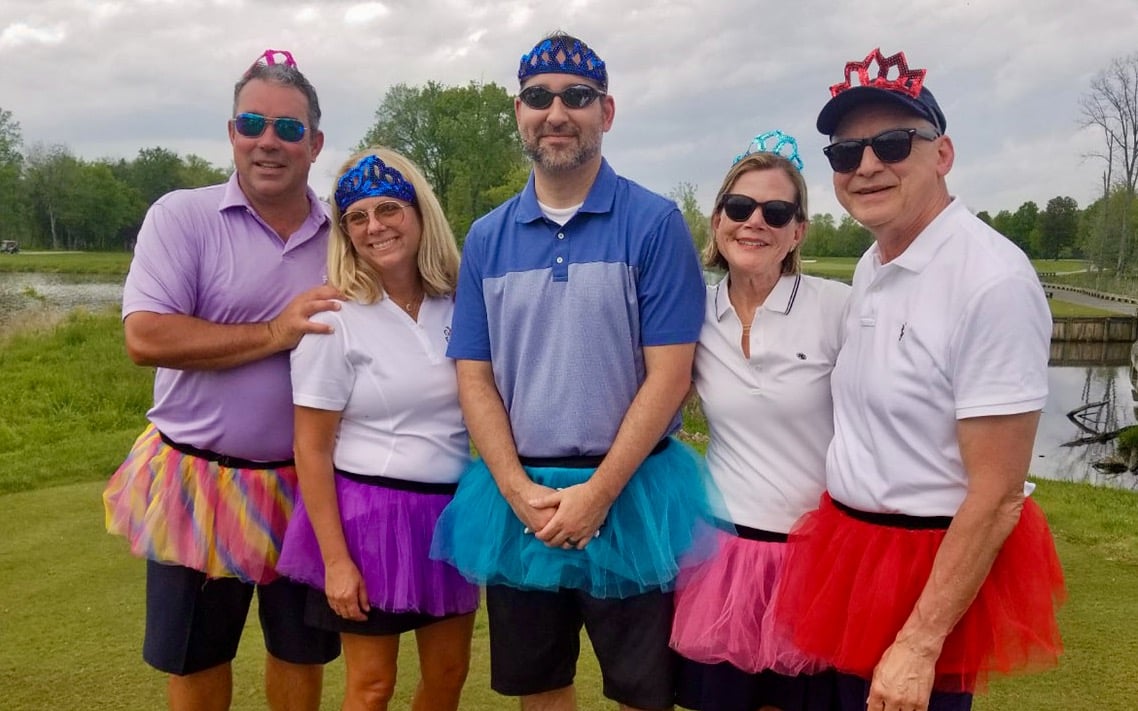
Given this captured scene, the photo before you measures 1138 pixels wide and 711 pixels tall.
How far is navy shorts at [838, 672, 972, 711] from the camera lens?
201cm

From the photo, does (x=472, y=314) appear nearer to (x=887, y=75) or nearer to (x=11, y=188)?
(x=887, y=75)

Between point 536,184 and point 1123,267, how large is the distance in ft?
170

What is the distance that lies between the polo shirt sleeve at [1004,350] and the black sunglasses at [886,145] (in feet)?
1.30

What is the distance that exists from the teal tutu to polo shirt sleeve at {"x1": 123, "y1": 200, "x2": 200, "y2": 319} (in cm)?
118

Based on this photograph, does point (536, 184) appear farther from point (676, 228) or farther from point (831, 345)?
point (831, 345)

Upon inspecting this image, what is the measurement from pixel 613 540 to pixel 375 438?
0.81 m

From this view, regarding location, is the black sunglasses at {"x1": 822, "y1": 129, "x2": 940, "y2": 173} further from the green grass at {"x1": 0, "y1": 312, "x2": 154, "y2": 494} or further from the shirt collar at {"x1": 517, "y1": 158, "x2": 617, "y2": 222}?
the green grass at {"x1": 0, "y1": 312, "x2": 154, "y2": 494}

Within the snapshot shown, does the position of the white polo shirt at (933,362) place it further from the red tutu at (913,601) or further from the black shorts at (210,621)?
the black shorts at (210,621)

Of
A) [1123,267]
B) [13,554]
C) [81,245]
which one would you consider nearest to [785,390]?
[13,554]

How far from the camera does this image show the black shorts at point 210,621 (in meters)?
2.75

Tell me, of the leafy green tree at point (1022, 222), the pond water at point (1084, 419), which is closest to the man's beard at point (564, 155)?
the pond water at point (1084, 419)

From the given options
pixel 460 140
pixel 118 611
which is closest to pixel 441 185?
pixel 460 140

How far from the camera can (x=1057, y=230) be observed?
66.4 meters

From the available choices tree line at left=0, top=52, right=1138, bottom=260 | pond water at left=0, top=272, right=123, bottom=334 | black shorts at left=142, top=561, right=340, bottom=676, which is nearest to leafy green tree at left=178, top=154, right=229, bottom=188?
tree line at left=0, top=52, right=1138, bottom=260
